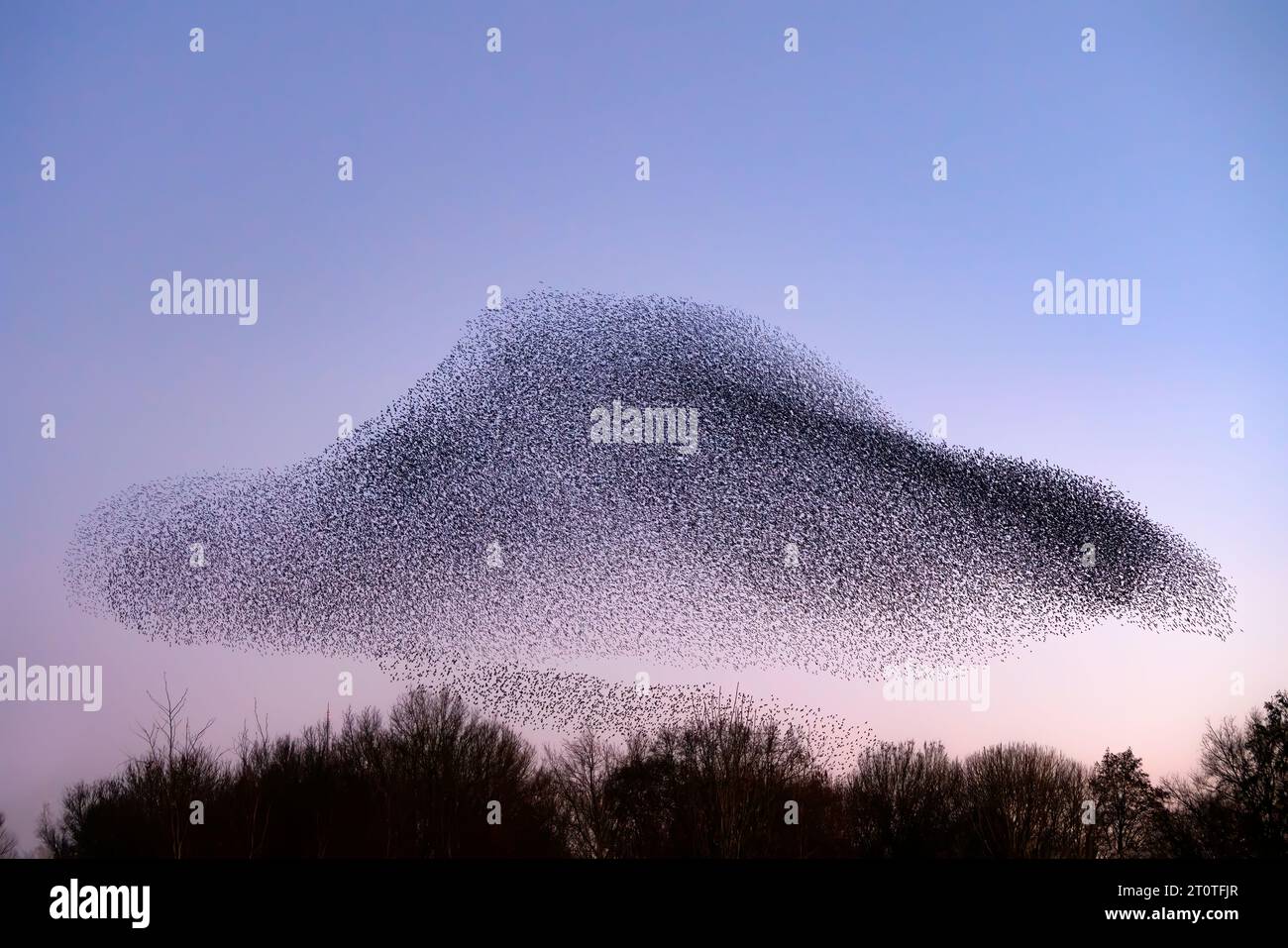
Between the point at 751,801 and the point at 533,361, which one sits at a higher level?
the point at 533,361

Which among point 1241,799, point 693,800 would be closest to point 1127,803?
point 1241,799

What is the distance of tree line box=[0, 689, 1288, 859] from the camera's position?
3891 centimetres

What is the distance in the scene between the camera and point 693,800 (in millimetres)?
39406

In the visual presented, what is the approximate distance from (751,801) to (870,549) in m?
11.8

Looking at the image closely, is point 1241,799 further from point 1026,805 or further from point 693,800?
point 693,800

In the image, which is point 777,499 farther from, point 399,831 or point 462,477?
point 399,831

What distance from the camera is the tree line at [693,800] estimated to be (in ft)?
128

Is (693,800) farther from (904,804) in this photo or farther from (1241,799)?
(1241,799)

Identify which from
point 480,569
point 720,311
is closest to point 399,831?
point 480,569

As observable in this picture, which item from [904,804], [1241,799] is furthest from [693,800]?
[1241,799]

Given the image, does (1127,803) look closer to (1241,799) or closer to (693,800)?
(1241,799)
